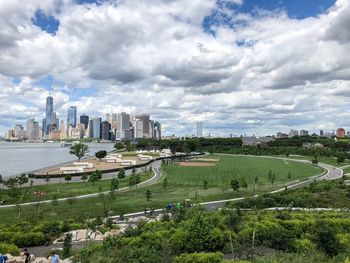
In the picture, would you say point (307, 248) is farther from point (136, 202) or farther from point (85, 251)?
point (136, 202)

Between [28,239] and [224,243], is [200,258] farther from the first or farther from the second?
[28,239]

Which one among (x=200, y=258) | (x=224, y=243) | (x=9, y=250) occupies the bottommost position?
(x=9, y=250)

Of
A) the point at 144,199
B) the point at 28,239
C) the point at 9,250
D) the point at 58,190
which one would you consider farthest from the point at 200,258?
the point at 58,190

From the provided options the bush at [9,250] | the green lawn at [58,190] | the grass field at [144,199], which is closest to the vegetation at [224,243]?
the bush at [9,250]

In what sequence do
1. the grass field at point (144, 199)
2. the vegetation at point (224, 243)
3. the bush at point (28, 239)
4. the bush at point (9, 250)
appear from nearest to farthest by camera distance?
the vegetation at point (224, 243) → the bush at point (9, 250) → the bush at point (28, 239) → the grass field at point (144, 199)

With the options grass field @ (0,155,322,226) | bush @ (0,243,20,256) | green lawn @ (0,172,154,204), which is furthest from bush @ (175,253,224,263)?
green lawn @ (0,172,154,204)

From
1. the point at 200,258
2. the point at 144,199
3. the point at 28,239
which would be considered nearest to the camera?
the point at 200,258

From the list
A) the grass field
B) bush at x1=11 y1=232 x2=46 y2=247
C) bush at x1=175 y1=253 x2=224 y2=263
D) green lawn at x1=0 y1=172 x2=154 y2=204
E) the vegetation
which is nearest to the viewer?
the vegetation

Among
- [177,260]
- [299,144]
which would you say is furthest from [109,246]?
[299,144]

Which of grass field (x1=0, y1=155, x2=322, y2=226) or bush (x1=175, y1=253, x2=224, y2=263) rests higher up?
bush (x1=175, y1=253, x2=224, y2=263)

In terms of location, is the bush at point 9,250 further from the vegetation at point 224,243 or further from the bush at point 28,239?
the vegetation at point 224,243

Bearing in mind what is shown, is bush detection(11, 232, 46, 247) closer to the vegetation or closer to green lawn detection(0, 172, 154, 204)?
the vegetation
